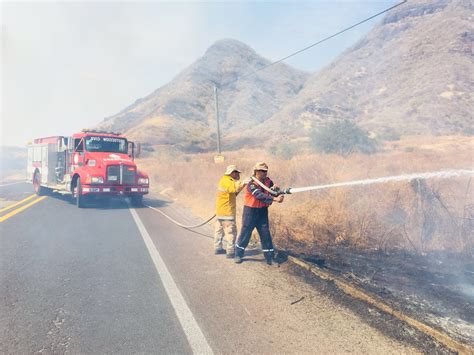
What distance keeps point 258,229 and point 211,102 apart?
102 metres

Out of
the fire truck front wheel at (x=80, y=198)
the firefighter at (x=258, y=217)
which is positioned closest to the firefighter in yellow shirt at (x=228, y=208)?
the firefighter at (x=258, y=217)

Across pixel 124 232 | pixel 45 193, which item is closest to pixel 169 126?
pixel 45 193

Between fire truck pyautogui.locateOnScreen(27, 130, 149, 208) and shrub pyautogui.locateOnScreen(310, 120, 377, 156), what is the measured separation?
15720 millimetres

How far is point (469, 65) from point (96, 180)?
63.4m

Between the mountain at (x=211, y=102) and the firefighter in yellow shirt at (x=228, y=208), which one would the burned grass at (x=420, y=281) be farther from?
the mountain at (x=211, y=102)

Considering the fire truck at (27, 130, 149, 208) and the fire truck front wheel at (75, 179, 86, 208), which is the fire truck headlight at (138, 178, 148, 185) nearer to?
the fire truck at (27, 130, 149, 208)

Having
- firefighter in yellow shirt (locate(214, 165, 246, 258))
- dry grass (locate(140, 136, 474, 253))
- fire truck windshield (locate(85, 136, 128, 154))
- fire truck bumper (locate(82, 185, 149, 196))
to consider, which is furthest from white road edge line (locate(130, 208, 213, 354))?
fire truck windshield (locate(85, 136, 128, 154))

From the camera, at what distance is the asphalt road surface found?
315 centimetres

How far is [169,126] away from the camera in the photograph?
7788cm

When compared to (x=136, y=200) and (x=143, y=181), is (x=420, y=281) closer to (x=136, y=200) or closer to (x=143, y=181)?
(x=143, y=181)

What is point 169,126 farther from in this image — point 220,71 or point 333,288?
point 333,288

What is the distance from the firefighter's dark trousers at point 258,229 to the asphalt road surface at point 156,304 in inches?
9.7

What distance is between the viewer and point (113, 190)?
37.1 ft

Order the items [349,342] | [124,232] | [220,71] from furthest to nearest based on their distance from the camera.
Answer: [220,71]
[124,232]
[349,342]
